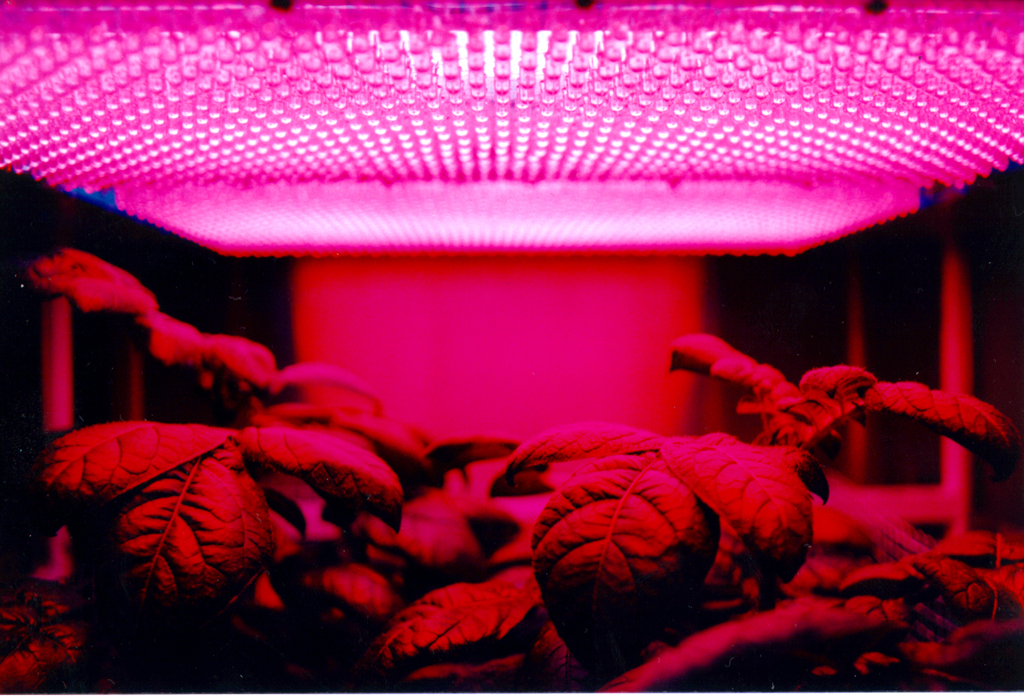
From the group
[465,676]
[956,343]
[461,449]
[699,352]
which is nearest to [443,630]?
[465,676]

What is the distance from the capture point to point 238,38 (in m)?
0.53

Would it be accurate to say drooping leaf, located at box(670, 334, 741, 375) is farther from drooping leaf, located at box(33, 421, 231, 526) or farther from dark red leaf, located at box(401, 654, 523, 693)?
drooping leaf, located at box(33, 421, 231, 526)

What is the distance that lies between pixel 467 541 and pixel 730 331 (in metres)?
0.36

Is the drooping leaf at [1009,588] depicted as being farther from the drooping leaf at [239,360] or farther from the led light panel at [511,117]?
the drooping leaf at [239,360]

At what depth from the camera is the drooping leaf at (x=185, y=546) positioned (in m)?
0.51

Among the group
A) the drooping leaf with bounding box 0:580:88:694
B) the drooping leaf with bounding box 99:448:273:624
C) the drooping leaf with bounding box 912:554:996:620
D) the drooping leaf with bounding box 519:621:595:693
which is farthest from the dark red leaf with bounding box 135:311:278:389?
the drooping leaf with bounding box 912:554:996:620

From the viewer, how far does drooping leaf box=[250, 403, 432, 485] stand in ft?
1.96

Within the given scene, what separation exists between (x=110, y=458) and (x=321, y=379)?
0.20m

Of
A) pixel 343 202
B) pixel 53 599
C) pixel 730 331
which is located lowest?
pixel 53 599

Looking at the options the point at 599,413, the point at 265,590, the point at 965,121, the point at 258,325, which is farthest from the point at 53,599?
the point at 965,121

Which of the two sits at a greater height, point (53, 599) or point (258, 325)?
point (258, 325)

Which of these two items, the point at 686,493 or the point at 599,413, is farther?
the point at 599,413

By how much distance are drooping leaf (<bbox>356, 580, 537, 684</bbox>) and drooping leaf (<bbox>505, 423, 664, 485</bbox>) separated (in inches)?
4.6

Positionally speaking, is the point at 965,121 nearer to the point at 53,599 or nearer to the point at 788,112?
the point at 788,112
